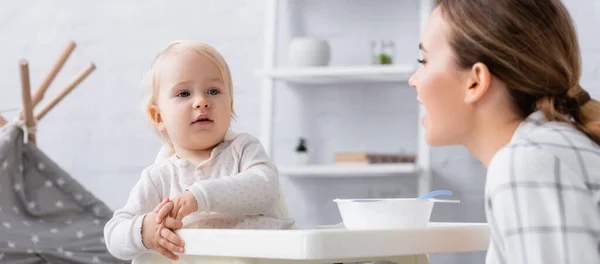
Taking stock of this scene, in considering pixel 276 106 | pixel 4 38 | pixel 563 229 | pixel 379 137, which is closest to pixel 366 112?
pixel 379 137

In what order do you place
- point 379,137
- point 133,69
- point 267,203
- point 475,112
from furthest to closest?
point 133,69, point 379,137, point 267,203, point 475,112

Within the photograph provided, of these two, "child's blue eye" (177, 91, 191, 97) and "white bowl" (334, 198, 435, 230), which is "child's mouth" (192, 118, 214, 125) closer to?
"child's blue eye" (177, 91, 191, 97)

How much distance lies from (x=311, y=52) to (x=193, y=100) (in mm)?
1389

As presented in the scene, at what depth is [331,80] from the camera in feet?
9.28

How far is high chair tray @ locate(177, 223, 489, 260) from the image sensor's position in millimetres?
984

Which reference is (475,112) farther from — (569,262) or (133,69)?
(133,69)

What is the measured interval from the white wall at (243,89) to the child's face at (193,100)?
1523 millimetres

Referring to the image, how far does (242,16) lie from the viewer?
3.03 meters

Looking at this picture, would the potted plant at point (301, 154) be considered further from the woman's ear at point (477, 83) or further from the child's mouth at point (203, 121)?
the woman's ear at point (477, 83)

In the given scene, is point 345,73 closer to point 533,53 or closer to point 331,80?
point 331,80

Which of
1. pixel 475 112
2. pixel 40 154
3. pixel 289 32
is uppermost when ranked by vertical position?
pixel 289 32

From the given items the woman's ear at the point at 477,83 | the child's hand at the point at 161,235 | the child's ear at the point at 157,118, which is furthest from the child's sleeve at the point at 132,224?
the woman's ear at the point at 477,83

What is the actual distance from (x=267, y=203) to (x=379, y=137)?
5.22 feet

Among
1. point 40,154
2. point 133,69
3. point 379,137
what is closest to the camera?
point 40,154
